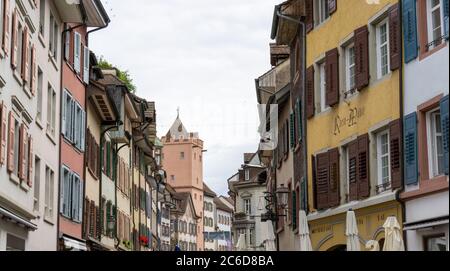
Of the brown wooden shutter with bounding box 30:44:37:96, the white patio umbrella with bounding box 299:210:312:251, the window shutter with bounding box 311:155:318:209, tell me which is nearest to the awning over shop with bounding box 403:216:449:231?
the white patio umbrella with bounding box 299:210:312:251

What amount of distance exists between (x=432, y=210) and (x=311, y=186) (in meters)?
9.23

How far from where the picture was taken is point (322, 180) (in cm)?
2703

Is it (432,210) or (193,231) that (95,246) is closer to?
(432,210)

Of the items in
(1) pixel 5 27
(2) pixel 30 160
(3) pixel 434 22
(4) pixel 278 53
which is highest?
(4) pixel 278 53

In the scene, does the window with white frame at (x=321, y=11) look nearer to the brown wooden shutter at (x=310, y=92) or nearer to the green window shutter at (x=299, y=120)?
the brown wooden shutter at (x=310, y=92)

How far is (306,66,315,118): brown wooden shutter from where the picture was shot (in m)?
28.1

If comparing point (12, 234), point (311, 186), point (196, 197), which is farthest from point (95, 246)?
point (196, 197)

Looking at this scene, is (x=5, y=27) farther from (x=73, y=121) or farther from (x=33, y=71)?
(x=73, y=121)

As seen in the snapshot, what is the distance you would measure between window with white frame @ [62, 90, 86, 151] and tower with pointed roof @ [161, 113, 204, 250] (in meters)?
103

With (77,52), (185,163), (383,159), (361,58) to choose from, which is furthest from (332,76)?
(185,163)

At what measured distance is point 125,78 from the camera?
52.0m

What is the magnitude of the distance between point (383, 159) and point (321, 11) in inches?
266

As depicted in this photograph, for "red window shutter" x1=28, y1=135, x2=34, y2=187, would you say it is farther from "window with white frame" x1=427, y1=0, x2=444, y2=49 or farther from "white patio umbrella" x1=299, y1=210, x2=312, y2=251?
"window with white frame" x1=427, y1=0, x2=444, y2=49
